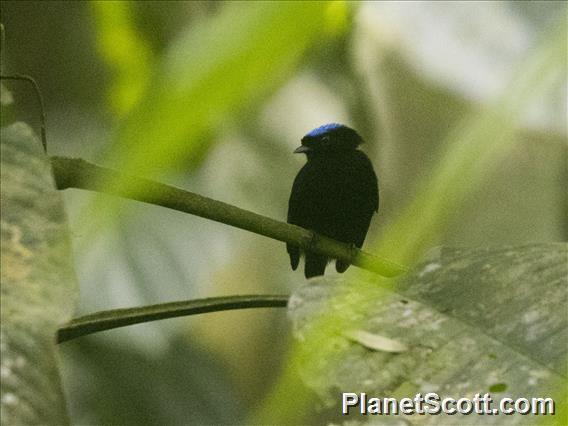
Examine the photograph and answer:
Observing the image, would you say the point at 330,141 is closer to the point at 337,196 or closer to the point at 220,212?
the point at 337,196

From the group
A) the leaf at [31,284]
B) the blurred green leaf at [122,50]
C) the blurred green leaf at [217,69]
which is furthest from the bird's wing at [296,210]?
the blurred green leaf at [217,69]

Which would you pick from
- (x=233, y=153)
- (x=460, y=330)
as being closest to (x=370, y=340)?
(x=460, y=330)

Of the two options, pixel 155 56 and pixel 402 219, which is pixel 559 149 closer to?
pixel 402 219

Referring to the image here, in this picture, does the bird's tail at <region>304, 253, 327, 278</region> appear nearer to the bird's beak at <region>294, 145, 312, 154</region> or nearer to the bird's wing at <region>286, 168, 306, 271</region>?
the bird's wing at <region>286, 168, 306, 271</region>

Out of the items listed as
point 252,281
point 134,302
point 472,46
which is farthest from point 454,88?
point 134,302

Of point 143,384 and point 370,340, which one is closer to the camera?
point 370,340

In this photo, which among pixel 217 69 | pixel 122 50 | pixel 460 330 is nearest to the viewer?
pixel 217 69

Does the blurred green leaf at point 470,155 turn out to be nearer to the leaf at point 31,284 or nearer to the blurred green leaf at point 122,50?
the leaf at point 31,284
